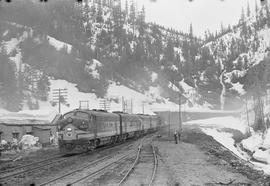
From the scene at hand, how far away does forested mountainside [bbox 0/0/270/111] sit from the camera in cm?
11419

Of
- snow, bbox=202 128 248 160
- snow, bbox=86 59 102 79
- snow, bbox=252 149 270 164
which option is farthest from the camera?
snow, bbox=86 59 102 79

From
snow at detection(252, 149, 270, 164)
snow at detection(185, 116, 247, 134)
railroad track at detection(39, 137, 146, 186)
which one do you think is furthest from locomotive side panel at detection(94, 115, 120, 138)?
snow at detection(185, 116, 247, 134)

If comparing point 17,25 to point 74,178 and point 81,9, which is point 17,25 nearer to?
point 81,9

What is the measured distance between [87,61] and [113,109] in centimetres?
3928

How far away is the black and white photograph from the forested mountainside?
→ 1.65ft

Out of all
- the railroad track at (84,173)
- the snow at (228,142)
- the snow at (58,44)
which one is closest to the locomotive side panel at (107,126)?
the railroad track at (84,173)

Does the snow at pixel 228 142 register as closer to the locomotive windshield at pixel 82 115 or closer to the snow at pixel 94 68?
the locomotive windshield at pixel 82 115

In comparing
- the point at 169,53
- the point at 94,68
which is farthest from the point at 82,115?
the point at 169,53

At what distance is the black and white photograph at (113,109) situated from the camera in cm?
1830

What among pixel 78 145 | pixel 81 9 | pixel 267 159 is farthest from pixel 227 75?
pixel 78 145

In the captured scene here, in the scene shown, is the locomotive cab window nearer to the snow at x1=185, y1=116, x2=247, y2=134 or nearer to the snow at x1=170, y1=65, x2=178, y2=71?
the snow at x1=185, y1=116, x2=247, y2=134

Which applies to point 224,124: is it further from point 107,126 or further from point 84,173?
point 84,173

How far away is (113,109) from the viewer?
387 ft

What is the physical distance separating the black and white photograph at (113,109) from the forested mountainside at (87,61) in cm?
50
